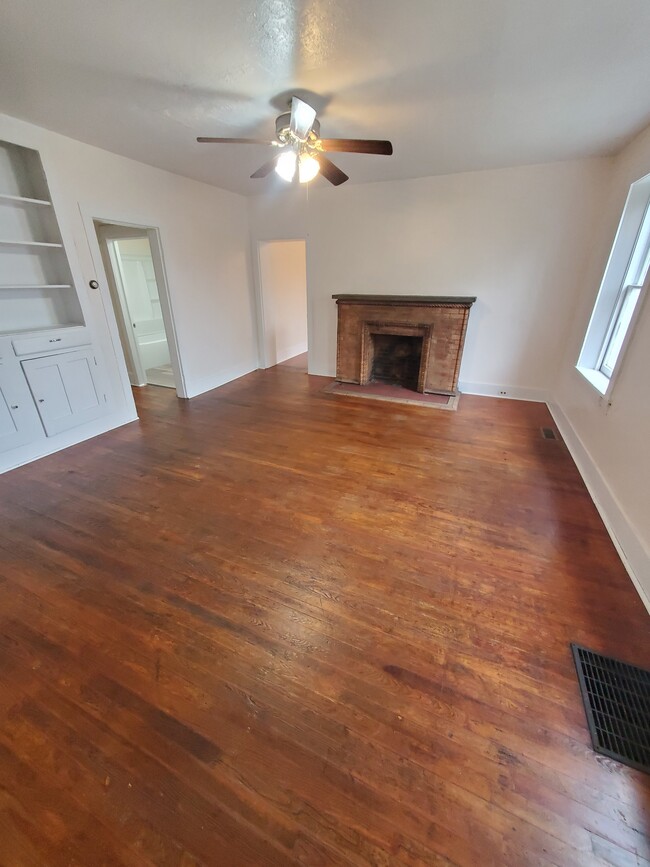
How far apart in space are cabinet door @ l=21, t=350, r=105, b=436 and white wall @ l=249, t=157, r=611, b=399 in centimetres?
321

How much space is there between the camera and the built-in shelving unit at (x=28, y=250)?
111 inches

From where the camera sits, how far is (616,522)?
2.17m

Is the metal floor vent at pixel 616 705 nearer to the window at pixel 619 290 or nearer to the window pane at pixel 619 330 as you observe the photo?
the window at pixel 619 290

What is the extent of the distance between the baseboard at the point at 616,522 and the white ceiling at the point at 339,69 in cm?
250

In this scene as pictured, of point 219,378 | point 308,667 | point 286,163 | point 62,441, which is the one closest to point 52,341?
point 62,441

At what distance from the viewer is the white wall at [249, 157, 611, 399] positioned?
3742 mm

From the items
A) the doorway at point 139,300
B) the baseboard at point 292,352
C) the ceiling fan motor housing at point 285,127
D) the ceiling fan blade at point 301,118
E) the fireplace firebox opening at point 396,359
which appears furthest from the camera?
the baseboard at point 292,352

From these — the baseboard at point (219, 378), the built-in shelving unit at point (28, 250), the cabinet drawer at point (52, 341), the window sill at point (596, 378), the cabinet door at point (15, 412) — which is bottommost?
the baseboard at point (219, 378)

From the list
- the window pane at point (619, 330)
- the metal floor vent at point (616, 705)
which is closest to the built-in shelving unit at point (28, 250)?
the metal floor vent at point (616, 705)

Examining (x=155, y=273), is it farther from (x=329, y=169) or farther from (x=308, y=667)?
(x=308, y=667)

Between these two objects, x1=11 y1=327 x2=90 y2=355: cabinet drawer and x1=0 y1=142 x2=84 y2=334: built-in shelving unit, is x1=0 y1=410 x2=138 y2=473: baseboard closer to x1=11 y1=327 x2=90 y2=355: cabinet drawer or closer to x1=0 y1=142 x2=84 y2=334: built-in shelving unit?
x1=11 y1=327 x2=90 y2=355: cabinet drawer

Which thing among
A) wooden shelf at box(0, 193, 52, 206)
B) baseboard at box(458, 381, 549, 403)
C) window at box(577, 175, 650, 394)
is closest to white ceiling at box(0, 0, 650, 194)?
wooden shelf at box(0, 193, 52, 206)

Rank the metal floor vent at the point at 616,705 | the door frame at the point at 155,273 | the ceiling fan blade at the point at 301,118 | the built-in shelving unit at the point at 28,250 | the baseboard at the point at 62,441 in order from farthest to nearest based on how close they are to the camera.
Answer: the door frame at the point at 155,273, the baseboard at the point at 62,441, the built-in shelving unit at the point at 28,250, the ceiling fan blade at the point at 301,118, the metal floor vent at the point at 616,705

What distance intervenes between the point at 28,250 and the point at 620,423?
16.4 feet
